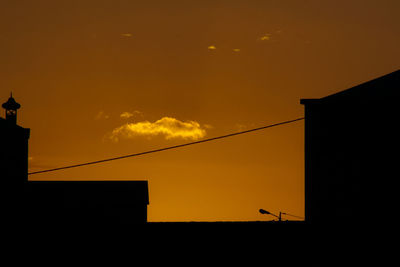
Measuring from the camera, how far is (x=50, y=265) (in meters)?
15.1

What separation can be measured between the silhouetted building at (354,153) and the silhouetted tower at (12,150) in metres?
18.3

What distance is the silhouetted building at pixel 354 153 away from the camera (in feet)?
66.3

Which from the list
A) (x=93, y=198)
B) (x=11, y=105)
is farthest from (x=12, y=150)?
(x=93, y=198)

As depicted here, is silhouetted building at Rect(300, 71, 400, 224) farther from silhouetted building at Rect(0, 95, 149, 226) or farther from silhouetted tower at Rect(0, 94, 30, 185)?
silhouetted tower at Rect(0, 94, 30, 185)

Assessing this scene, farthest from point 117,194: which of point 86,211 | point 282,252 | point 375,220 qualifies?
point 282,252

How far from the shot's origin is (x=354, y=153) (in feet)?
70.9

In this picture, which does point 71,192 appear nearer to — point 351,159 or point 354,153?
point 351,159

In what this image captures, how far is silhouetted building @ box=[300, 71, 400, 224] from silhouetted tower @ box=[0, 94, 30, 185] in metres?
18.3

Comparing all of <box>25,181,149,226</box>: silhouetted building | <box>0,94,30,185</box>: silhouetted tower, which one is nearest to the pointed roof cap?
<box>0,94,30,185</box>: silhouetted tower

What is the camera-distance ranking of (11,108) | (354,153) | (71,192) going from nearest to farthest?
(354,153) < (71,192) < (11,108)

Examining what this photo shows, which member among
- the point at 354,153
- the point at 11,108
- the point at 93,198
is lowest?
the point at 93,198

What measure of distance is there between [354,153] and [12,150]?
21.8 m

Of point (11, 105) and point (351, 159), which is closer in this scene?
point (351, 159)

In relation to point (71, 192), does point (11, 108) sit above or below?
above
